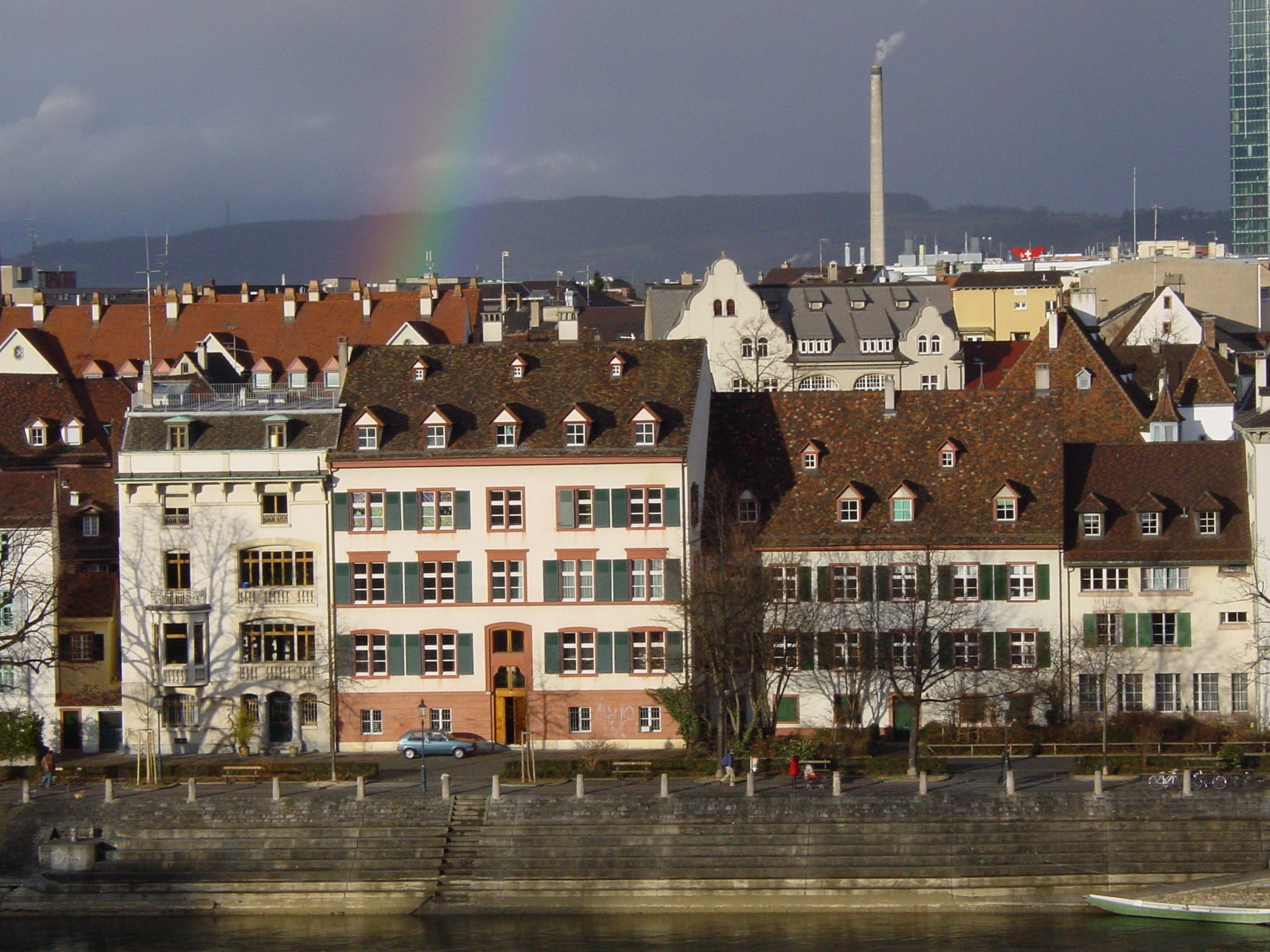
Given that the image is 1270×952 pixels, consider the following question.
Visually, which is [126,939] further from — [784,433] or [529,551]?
[784,433]

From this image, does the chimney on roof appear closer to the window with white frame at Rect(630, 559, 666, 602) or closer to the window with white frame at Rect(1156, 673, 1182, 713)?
the window with white frame at Rect(1156, 673, 1182, 713)

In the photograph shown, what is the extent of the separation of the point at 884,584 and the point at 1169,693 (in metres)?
10.9

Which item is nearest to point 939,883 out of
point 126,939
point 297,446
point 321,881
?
point 321,881

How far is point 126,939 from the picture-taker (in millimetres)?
65875

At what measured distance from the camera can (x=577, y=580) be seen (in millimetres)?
78812

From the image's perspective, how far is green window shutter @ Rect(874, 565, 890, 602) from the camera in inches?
3105

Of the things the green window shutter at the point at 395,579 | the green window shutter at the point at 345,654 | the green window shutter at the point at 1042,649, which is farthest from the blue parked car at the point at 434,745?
the green window shutter at the point at 1042,649

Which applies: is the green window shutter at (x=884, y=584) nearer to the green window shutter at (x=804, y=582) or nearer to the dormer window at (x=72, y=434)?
the green window shutter at (x=804, y=582)

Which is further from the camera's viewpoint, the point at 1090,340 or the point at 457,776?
the point at 1090,340

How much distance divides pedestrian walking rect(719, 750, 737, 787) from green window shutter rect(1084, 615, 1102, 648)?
15.3m

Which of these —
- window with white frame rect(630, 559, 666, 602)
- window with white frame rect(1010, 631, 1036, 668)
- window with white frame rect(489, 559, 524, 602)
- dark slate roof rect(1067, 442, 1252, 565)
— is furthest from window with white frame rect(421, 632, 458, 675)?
dark slate roof rect(1067, 442, 1252, 565)

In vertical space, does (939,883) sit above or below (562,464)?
below

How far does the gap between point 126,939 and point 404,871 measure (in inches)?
336

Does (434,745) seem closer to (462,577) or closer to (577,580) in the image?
(462,577)
